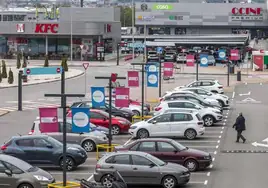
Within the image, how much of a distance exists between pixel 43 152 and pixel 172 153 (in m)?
4.49

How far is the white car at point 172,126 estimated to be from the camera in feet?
115

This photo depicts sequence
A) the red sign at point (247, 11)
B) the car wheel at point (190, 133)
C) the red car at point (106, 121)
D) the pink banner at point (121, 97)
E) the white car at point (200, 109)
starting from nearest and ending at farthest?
the car wheel at point (190, 133) < the red car at point (106, 121) < the pink banner at point (121, 97) < the white car at point (200, 109) < the red sign at point (247, 11)

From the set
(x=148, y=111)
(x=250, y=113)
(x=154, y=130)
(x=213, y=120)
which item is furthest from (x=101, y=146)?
(x=250, y=113)

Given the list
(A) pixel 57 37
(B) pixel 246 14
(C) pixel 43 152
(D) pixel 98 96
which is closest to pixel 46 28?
(A) pixel 57 37

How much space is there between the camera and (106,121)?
37.1m

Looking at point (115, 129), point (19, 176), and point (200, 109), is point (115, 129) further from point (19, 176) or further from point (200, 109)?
point (19, 176)

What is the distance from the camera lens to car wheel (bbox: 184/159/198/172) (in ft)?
88.5

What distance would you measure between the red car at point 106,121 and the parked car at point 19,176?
44.0ft

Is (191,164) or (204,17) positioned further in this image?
(204,17)

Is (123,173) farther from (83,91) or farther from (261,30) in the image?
(261,30)

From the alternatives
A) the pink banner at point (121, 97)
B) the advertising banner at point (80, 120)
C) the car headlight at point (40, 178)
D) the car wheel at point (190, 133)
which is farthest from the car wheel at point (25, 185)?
the pink banner at point (121, 97)

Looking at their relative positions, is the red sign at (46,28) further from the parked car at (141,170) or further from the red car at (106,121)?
the parked car at (141,170)

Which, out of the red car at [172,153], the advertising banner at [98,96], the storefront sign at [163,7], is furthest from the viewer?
the storefront sign at [163,7]

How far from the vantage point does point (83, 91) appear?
62406 mm
